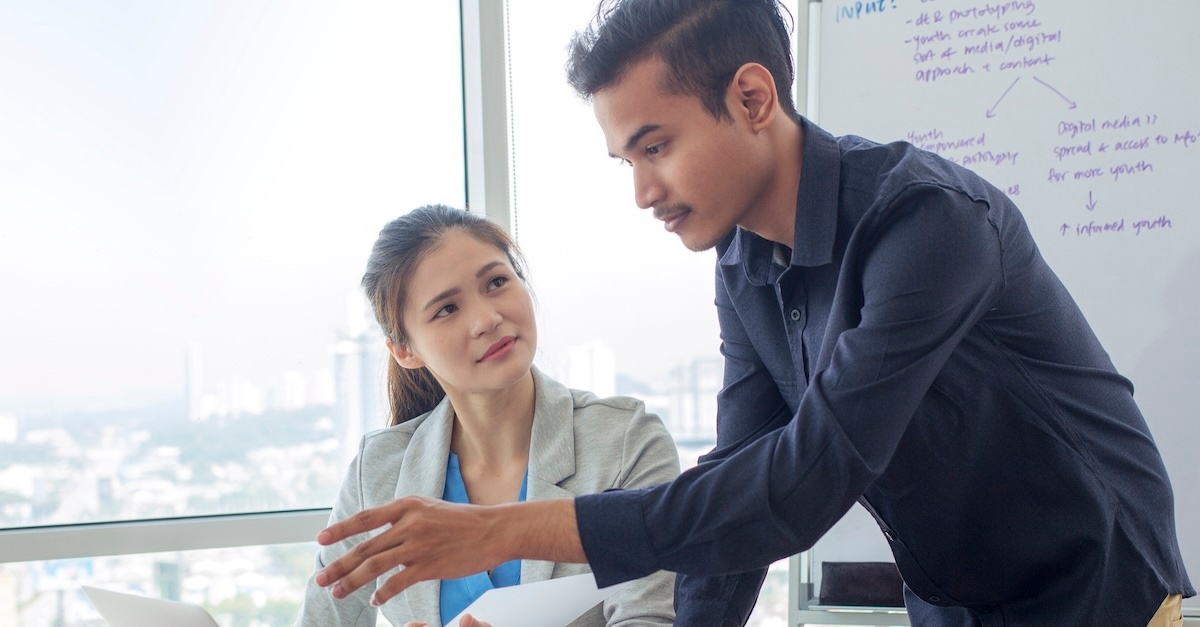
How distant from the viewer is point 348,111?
2146 mm

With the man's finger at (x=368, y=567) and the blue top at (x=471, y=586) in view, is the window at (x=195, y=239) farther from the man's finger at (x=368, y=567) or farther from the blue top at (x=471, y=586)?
the man's finger at (x=368, y=567)

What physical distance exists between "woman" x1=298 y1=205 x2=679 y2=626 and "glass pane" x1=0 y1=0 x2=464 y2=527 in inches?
16.0

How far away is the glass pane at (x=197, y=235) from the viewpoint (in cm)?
199

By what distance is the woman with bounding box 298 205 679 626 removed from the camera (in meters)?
1.61

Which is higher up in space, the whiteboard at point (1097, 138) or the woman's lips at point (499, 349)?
the whiteboard at point (1097, 138)

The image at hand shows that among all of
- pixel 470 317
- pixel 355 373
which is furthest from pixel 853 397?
pixel 355 373

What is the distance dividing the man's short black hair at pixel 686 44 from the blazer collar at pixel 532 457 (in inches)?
27.1

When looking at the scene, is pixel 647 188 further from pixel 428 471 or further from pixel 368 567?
pixel 428 471

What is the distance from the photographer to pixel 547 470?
1.61 m

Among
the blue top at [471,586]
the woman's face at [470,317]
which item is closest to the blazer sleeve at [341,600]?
the blue top at [471,586]

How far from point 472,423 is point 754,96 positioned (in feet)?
2.85

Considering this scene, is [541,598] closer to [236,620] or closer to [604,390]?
[604,390]

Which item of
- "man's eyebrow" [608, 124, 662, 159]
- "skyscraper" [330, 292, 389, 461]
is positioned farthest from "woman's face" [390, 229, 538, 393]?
"man's eyebrow" [608, 124, 662, 159]

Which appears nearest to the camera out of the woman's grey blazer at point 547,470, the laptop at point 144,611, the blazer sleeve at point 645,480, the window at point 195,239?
the laptop at point 144,611
